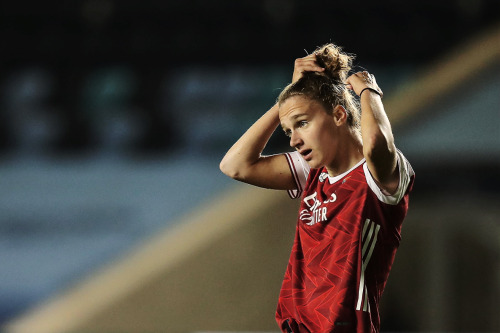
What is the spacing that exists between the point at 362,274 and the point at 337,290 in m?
0.06

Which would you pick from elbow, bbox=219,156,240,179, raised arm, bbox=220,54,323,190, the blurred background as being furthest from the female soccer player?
the blurred background

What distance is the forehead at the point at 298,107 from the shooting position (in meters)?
1.61

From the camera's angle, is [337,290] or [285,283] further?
[285,283]

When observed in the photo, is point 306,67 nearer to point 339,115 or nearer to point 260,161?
point 339,115

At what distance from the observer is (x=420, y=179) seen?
4910 millimetres

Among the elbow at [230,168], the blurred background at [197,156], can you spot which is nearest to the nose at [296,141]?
the elbow at [230,168]

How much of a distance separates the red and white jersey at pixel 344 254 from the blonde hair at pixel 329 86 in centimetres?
15

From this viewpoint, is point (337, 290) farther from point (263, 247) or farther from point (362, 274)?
point (263, 247)

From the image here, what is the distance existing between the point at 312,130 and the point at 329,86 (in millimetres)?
128

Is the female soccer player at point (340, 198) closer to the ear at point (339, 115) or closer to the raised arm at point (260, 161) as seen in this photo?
the ear at point (339, 115)

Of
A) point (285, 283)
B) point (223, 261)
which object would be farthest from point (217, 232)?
point (285, 283)

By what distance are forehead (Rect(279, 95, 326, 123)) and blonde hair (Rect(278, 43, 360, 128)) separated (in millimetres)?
11

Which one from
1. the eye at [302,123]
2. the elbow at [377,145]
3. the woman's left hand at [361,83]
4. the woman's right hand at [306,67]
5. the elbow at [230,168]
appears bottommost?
the elbow at [377,145]

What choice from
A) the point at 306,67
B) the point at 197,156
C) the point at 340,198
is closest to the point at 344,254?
the point at 340,198
